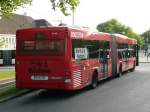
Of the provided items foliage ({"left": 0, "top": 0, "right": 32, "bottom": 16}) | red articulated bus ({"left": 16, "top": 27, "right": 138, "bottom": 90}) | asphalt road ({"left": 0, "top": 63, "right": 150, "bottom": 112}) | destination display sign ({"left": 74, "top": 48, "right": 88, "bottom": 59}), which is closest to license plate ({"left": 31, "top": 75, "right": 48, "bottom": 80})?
red articulated bus ({"left": 16, "top": 27, "right": 138, "bottom": 90})

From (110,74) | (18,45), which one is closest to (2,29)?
(110,74)

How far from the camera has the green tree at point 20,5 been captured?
23130 millimetres

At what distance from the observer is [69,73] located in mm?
17281

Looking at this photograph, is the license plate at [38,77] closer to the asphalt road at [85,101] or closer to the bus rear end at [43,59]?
the bus rear end at [43,59]

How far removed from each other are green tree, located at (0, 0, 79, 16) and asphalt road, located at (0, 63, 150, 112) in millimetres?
5541

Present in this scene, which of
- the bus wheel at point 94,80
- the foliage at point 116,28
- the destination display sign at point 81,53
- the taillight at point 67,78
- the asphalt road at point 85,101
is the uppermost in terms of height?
the foliage at point 116,28

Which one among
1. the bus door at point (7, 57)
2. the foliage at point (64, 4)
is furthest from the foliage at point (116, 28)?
the foliage at point (64, 4)

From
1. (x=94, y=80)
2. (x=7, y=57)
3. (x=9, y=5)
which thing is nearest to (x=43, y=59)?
(x=94, y=80)

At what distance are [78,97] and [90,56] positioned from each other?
10.3 feet

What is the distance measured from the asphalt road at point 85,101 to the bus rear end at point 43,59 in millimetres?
628

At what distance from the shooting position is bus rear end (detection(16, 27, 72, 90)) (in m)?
17.3

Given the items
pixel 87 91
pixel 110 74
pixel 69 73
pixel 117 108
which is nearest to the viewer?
pixel 117 108

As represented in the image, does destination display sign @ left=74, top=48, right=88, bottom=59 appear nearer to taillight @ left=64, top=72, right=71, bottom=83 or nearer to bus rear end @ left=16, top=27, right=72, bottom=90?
bus rear end @ left=16, top=27, right=72, bottom=90

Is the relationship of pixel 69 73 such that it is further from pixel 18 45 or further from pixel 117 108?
pixel 117 108
